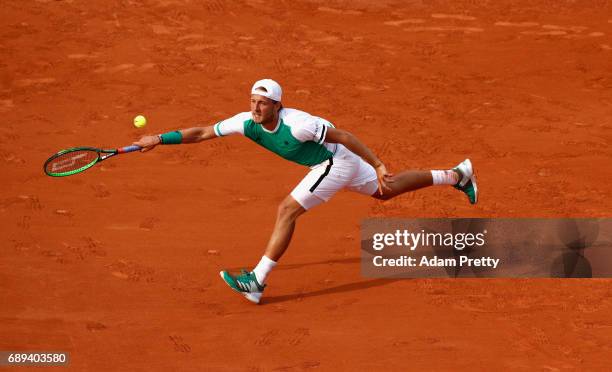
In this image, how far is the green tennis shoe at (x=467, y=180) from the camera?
9.98 metres

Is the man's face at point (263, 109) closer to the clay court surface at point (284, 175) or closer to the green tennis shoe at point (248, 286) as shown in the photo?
the green tennis shoe at point (248, 286)

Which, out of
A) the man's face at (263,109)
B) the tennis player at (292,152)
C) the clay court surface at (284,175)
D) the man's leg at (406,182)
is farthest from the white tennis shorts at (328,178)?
the clay court surface at (284,175)

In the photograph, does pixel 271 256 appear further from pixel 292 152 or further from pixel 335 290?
pixel 292 152

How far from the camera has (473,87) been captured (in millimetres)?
14734

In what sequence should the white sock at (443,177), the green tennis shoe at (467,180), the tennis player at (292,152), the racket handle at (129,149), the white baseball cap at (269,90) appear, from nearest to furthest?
the white baseball cap at (269,90) → the tennis player at (292,152) → the racket handle at (129,149) → the white sock at (443,177) → the green tennis shoe at (467,180)

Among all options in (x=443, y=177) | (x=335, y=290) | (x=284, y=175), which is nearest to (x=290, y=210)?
(x=335, y=290)

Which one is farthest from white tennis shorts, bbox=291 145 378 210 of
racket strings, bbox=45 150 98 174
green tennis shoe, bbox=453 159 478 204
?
racket strings, bbox=45 150 98 174

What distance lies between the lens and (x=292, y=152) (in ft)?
29.6

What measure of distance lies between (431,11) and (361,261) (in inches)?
318

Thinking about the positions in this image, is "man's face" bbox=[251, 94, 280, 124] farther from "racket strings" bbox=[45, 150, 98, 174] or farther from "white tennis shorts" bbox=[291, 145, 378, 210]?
"racket strings" bbox=[45, 150, 98, 174]

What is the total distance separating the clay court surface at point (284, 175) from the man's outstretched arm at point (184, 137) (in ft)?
4.27

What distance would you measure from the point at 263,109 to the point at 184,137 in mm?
863

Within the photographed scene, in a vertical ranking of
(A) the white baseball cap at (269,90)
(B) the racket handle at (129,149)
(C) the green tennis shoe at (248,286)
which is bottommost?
(C) the green tennis shoe at (248,286)

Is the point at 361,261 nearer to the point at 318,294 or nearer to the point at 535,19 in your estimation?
the point at 318,294
